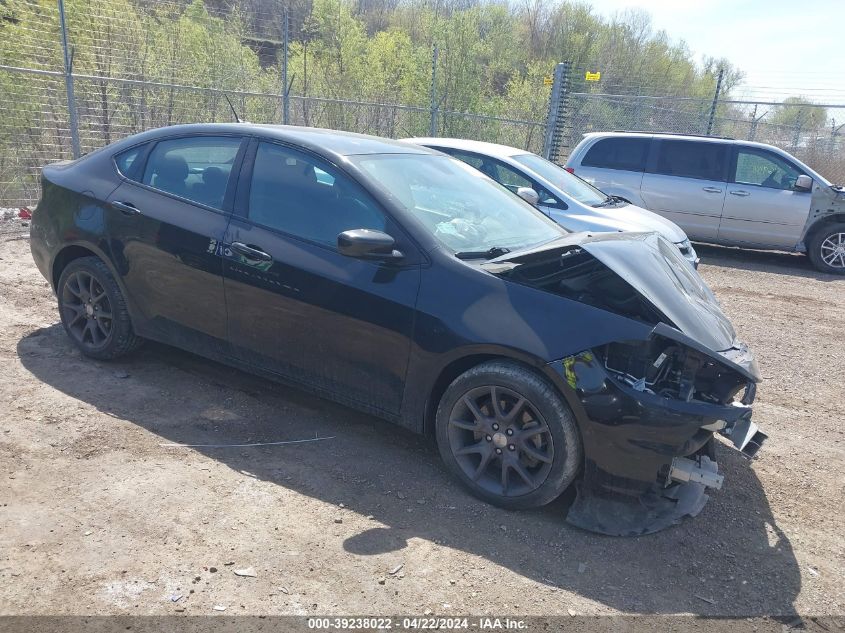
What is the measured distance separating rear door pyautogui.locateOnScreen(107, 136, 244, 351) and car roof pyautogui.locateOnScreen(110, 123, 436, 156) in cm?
8

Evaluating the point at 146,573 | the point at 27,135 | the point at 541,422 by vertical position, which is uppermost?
the point at 27,135

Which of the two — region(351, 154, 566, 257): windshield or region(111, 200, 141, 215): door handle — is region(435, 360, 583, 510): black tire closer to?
region(351, 154, 566, 257): windshield

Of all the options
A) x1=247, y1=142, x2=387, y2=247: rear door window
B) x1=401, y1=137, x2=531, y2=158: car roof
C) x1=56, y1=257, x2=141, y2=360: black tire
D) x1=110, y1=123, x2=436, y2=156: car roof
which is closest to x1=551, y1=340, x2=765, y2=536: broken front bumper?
x1=247, y1=142, x2=387, y2=247: rear door window

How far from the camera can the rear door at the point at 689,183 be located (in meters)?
10.6

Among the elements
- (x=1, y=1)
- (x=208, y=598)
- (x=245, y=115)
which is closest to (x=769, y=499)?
(x=208, y=598)

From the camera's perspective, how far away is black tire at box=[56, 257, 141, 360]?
14.8 feet

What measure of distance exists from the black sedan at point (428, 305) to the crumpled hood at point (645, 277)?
14mm

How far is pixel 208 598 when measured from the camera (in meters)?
2.57

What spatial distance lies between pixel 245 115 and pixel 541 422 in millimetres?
12813

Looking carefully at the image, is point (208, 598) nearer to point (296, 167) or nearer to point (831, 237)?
point (296, 167)

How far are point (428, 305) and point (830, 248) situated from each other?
930cm

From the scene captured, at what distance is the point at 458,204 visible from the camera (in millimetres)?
4027

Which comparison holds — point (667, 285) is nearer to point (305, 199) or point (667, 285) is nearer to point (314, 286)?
point (314, 286)

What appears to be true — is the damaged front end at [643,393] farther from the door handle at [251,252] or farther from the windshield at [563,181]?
the windshield at [563,181]
